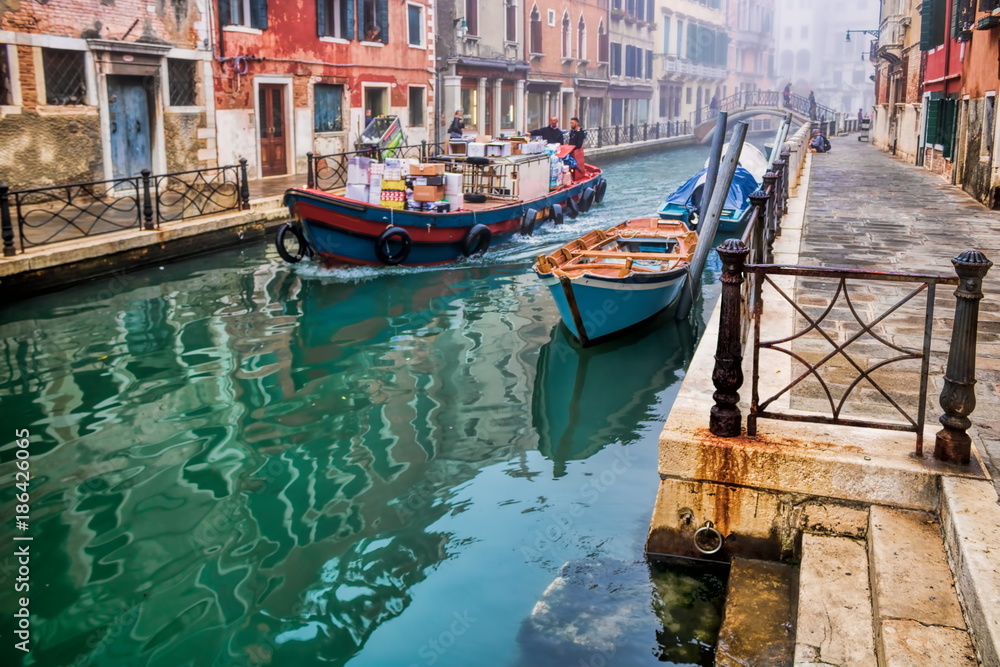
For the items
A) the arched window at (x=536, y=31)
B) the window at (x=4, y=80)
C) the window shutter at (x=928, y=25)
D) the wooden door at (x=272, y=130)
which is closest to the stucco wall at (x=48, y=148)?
the window at (x=4, y=80)

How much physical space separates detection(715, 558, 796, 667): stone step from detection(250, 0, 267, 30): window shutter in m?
16.1

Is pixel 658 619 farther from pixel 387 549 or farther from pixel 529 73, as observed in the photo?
pixel 529 73

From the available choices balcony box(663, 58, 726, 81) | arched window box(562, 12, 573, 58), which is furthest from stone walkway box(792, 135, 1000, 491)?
balcony box(663, 58, 726, 81)

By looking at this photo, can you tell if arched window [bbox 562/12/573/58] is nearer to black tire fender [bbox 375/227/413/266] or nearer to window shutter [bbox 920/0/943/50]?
window shutter [bbox 920/0/943/50]

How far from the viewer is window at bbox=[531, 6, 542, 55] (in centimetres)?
3082

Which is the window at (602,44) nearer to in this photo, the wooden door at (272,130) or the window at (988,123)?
the wooden door at (272,130)

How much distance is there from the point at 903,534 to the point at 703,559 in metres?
0.89

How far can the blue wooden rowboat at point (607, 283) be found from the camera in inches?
325

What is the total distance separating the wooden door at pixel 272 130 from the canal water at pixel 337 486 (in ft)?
27.2

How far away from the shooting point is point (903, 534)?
3281 mm

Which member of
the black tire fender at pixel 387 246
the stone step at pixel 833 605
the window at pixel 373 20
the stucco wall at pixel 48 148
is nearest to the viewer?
the stone step at pixel 833 605

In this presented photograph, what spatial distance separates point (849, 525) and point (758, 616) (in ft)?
1.65

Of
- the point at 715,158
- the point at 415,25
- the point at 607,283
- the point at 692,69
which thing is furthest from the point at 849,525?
the point at 692,69

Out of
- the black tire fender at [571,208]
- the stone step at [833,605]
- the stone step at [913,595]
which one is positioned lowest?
the stone step at [833,605]
